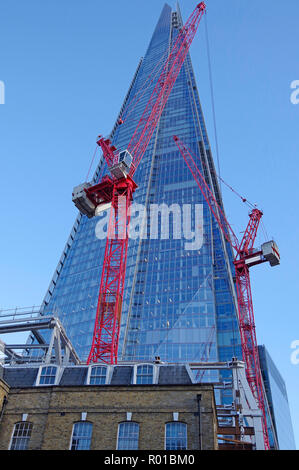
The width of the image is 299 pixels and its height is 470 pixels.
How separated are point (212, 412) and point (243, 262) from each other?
65.9m

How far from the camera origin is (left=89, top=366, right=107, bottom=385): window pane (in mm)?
33969

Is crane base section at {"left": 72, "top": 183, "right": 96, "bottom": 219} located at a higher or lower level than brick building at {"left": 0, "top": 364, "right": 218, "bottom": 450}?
higher

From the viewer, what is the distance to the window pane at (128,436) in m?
29.3

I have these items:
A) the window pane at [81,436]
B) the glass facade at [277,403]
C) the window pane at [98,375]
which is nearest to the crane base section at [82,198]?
the window pane at [98,375]

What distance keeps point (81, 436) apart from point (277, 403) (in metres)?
143

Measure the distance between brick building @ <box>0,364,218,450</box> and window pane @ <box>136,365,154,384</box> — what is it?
0.07 m

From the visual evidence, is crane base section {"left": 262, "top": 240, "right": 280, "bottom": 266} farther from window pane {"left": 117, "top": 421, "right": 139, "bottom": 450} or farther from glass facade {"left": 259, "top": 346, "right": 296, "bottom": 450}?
glass facade {"left": 259, "top": 346, "right": 296, "bottom": 450}

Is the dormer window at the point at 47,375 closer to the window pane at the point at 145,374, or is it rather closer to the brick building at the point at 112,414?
the brick building at the point at 112,414

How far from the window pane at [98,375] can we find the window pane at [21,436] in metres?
5.09

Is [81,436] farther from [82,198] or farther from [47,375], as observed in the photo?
[82,198]

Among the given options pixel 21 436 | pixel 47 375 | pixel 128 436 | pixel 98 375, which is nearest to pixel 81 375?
pixel 98 375

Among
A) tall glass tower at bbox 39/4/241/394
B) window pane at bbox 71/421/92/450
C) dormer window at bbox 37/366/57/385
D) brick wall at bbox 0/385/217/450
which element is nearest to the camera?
brick wall at bbox 0/385/217/450

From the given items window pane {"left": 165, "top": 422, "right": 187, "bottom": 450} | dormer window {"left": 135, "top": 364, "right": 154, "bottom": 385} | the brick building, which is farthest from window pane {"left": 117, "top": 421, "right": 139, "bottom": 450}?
dormer window {"left": 135, "top": 364, "right": 154, "bottom": 385}

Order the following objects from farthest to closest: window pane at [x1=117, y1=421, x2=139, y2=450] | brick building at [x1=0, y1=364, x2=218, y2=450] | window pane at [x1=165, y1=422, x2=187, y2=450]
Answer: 1. brick building at [x1=0, y1=364, x2=218, y2=450]
2. window pane at [x1=117, y1=421, x2=139, y2=450]
3. window pane at [x1=165, y1=422, x2=187, y2=450]
